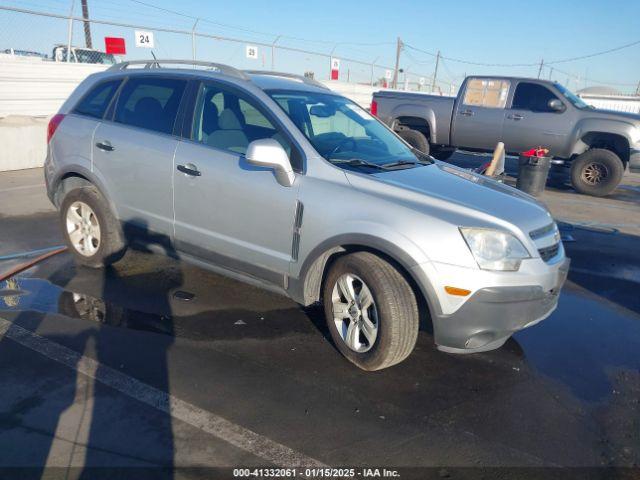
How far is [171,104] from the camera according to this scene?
4.29 meters

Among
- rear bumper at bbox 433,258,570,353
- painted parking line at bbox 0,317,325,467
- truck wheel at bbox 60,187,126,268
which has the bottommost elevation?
painted parking line at bbox 0,317,325,467

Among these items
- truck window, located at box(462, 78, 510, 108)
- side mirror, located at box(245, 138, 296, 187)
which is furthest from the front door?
truck window, located at box(462, 78, 510, 108)

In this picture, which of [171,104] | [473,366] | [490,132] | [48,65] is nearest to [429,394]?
[473,366]

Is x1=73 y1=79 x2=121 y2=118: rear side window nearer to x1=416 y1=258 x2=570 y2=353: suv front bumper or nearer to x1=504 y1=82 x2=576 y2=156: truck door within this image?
x1=416 y1=258 x2=570 y2=353: suv front bumper

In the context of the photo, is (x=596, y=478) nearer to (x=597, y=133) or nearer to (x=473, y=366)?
(x=473, y=366)

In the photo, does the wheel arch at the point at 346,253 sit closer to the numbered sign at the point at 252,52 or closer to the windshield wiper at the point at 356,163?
the windshield wiper at the point at 356,163

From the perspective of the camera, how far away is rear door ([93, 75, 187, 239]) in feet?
13.8

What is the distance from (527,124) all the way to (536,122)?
0.54ft

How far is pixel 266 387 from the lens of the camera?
125 inches

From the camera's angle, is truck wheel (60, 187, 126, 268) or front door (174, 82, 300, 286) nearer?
front door (174, 82, 300, 286)

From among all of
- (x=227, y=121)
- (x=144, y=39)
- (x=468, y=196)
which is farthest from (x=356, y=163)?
(x=144, y=39)

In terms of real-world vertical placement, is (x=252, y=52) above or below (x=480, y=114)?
above

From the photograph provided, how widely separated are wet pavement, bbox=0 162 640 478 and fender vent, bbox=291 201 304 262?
685 mm

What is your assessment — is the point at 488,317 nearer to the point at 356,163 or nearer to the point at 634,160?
the point at 356,163
